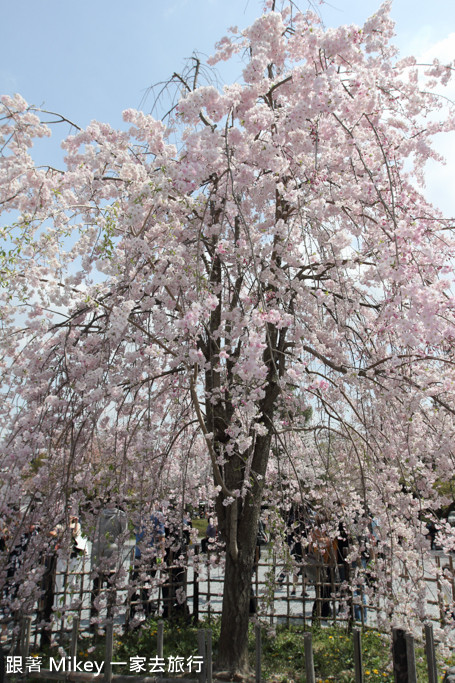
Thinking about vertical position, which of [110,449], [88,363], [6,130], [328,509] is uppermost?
[6,130]

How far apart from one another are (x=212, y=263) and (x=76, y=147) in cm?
149

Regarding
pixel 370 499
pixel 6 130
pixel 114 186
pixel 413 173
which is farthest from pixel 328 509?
pixel 6 130

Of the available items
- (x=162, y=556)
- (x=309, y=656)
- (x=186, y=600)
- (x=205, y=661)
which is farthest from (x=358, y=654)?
(x=186, y=600)

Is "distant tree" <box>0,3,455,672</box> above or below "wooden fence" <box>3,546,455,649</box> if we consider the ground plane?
above

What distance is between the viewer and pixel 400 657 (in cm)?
230

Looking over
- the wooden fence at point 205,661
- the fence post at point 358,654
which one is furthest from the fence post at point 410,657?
the fence post at point 358,654

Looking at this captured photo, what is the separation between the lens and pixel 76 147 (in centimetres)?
416

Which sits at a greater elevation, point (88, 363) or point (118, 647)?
point (88, 363)

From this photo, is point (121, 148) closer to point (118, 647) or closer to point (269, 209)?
point (269, 209)

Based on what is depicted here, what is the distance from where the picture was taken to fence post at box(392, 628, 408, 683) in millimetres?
2279

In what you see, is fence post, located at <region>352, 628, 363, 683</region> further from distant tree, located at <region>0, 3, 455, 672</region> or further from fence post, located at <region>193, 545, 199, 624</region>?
fence post, located at <region>193, 545, 199, 624</region>

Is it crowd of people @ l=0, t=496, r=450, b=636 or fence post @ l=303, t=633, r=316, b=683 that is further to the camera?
crowd of people @ l=0, t=496, r=450, b=636

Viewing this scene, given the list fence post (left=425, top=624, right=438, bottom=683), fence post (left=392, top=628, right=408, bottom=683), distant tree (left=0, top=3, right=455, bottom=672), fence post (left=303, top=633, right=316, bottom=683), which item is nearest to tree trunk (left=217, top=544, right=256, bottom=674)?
distant tree (left=0, top=3, right=455, bottom=672)

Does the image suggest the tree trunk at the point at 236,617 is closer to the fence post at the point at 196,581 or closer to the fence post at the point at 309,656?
the fence post at the point at 196,581
